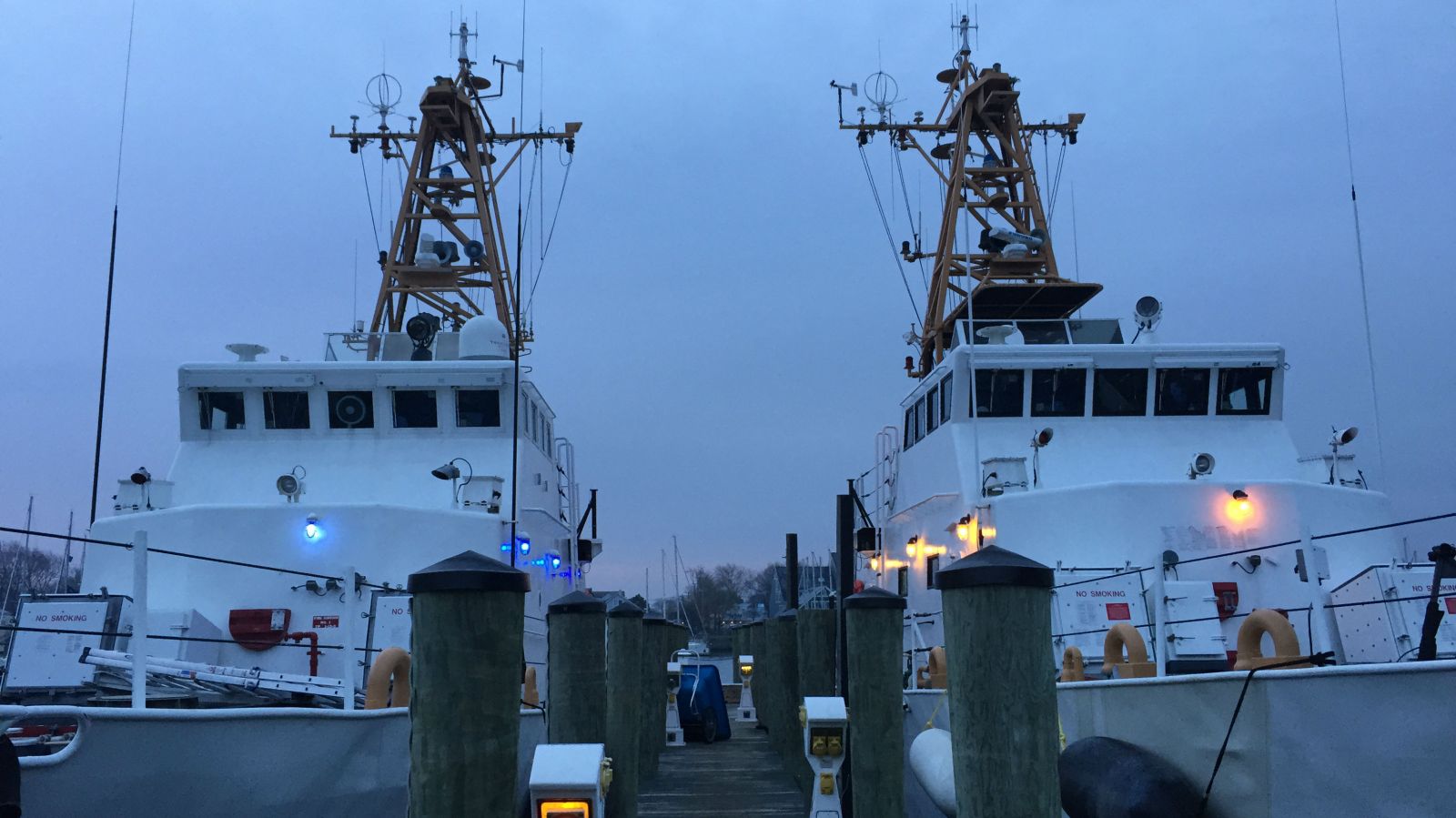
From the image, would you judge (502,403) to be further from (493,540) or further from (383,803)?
(383,803)

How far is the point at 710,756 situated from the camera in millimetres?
20547

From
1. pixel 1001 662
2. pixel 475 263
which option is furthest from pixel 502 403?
pixel 1001 662

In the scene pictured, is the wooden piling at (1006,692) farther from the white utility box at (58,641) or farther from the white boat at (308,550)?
the white utility box at (58,641)

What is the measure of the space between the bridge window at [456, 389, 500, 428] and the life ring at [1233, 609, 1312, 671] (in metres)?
10.9

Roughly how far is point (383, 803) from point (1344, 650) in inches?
294

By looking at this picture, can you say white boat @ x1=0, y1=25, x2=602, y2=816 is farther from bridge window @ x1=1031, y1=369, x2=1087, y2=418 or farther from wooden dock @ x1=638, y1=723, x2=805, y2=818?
bridge window @ x1=1031, y1=369, x2=1087, y2=418

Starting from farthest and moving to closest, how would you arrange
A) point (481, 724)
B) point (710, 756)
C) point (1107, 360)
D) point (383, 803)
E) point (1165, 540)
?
1. point (710, 756)
2. point (1107, 360)
3. point (1165, 540)
4. point (383, 803)
5. point (481, 724)

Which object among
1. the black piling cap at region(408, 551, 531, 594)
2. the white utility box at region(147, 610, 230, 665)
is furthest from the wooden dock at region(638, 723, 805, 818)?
the black piling cap at region(408, 551, 531, 594)

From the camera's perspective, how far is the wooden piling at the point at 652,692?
55.7 feet

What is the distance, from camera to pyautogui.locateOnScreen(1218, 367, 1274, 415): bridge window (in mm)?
16078

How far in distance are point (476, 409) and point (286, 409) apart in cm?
258

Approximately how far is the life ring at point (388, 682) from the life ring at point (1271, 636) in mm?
6083

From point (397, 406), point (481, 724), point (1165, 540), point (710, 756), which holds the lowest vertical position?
point (710, 756)

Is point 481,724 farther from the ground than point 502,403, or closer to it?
closer to it
